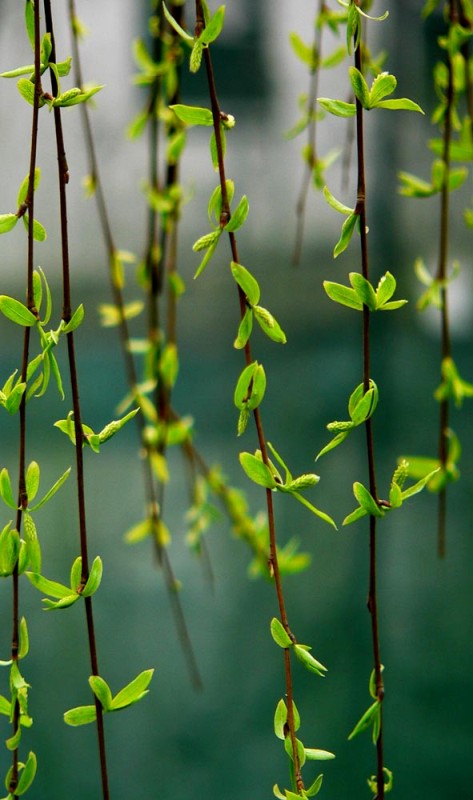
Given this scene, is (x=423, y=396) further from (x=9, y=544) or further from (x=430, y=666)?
(x=9, y=544)

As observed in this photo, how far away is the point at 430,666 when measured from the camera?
3.01 feet

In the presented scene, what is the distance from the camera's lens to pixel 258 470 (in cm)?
21

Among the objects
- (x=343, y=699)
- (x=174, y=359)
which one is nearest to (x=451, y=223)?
(x=343, y=699)

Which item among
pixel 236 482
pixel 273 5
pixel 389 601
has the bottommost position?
pixel 389 601

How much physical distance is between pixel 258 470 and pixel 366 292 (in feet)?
0.17

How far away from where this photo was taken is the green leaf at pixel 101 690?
0.21m

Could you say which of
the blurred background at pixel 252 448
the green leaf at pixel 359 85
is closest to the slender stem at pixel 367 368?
the green leaf at pixel 359 85

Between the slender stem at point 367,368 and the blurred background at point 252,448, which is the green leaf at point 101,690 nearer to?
the slender stem at point 367,368

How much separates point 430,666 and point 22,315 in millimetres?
816

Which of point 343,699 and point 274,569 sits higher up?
point 274,569

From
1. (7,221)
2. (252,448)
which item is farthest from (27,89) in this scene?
(252,448)

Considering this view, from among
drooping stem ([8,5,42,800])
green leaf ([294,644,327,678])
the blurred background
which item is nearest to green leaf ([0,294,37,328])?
drooping stem ([8,5,42,800])

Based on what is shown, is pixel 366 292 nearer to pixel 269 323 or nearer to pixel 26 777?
pixel 269 323

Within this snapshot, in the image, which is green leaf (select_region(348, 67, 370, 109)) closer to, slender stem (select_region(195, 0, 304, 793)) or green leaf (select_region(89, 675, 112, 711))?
slender stem (select_region(195, 0, 304, 793))
